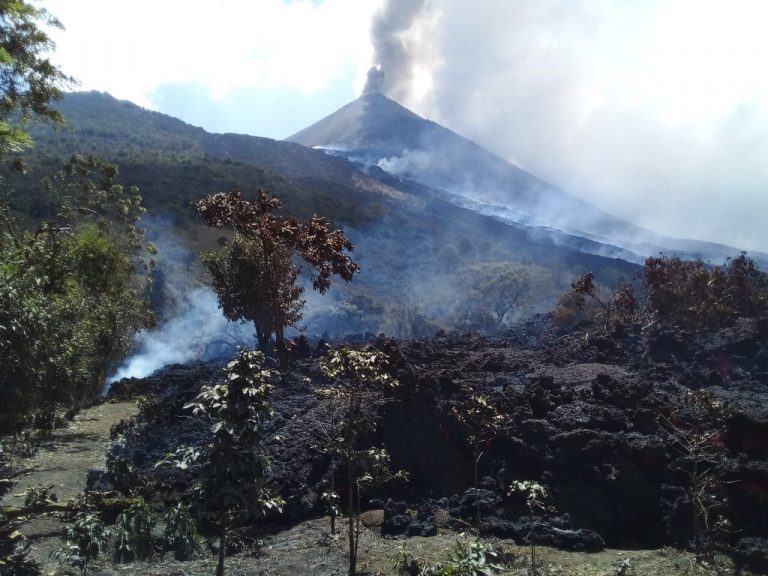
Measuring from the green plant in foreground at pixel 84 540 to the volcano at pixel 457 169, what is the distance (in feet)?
332

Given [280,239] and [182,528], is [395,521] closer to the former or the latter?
[182,528]

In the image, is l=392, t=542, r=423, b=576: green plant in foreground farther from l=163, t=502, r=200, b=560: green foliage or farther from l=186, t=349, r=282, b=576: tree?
l=163, t=502, r=200, b=560: green foliage

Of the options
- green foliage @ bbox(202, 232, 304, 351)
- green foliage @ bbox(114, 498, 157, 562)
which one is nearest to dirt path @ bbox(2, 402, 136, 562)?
green foliage @ bbox(114, 498, 157, 562)

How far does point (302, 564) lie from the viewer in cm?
912

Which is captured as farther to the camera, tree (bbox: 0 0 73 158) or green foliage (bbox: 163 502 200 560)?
tree (bbox: 0 0 73 158)

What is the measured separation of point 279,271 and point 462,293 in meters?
36.5

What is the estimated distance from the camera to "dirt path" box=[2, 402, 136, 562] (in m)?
10.0

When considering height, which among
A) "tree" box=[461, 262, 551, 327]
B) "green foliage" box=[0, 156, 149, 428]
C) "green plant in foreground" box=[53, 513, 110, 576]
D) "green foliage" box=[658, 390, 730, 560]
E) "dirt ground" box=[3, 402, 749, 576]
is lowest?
"dirt ground" box=[3, 402, 749, 576]

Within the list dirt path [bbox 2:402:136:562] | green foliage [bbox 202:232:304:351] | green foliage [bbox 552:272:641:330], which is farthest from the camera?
green foliage [bbox 552:272:641:330]

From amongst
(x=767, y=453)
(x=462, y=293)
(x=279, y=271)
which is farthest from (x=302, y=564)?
(x=462, y=293)

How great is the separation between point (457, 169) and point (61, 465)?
4571 inches

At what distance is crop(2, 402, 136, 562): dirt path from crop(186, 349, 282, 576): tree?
14.6 feet

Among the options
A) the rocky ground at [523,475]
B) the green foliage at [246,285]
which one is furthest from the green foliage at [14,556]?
the green foliage at [246,285]

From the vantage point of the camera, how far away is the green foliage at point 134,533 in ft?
28.4
